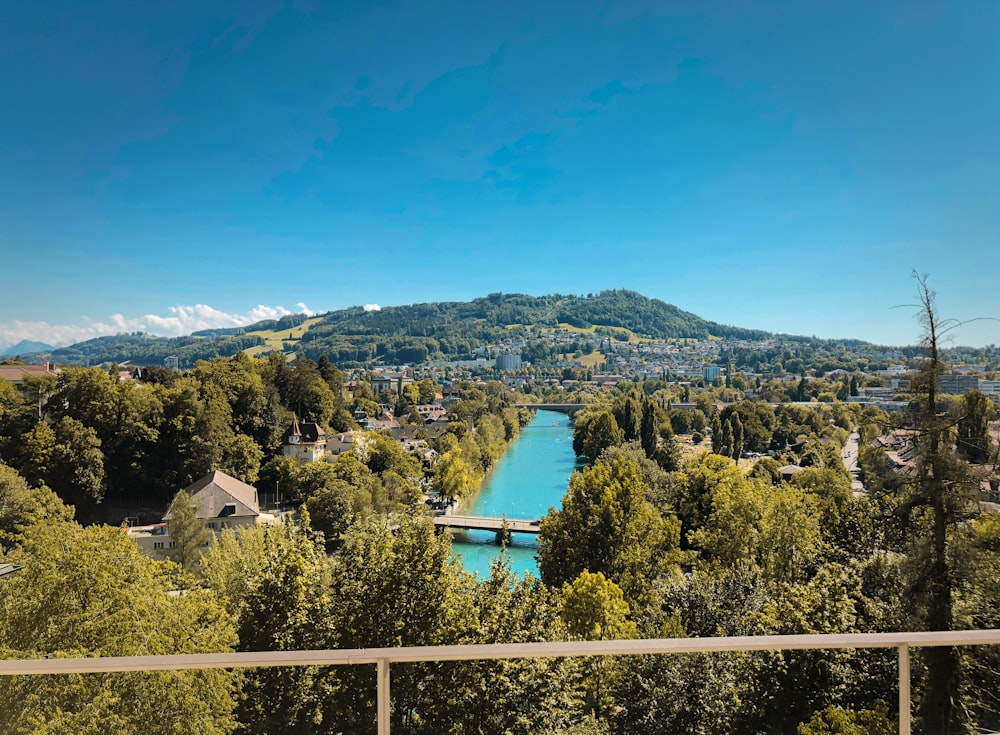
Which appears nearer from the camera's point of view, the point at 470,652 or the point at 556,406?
the point at 470,652

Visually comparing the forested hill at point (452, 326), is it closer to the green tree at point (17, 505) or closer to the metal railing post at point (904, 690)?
the green tree at point (17, 505)

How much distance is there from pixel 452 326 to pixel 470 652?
6325 centimetres

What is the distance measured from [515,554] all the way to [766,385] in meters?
29.6

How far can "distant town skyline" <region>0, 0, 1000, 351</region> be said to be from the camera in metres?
5.31

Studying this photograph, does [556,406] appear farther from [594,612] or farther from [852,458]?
Answer: [594,612]

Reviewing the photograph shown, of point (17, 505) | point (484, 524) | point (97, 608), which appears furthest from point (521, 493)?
point (97, 608)

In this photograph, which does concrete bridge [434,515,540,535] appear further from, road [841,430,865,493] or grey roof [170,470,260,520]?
road [841,430,865,493]

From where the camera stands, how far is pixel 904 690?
105 centimetres

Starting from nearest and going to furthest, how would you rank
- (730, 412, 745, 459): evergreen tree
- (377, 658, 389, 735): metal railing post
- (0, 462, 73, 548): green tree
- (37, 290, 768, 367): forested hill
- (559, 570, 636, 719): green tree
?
(377, 658, 389, 735): metal railing post
(559, 570, 636, 719): green tree
(0, 462, 73, 548): green tree
(730, 412, 745, 459): evergreen tree
(37, 290, 768, 367): forested hill

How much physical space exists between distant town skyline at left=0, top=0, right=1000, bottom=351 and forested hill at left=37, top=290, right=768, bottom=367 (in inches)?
809

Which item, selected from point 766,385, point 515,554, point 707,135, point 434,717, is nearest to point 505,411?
point 766,385

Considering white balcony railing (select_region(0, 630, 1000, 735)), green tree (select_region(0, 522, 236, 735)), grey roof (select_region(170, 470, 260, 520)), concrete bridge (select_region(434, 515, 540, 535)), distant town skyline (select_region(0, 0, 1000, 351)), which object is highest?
distant town skyline (select_region(0, 0, 1000, 351))

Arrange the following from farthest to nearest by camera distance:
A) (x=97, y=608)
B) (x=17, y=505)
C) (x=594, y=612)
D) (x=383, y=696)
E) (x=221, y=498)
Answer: (x=221, y=498), (x=17, y=505), (x=594, y=612), (x=97, y=608), (x=383, y=696)

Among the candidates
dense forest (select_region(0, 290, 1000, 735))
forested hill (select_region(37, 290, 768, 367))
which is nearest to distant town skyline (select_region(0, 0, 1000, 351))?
dense forest (select_region(0, 290, 1000, 735))
